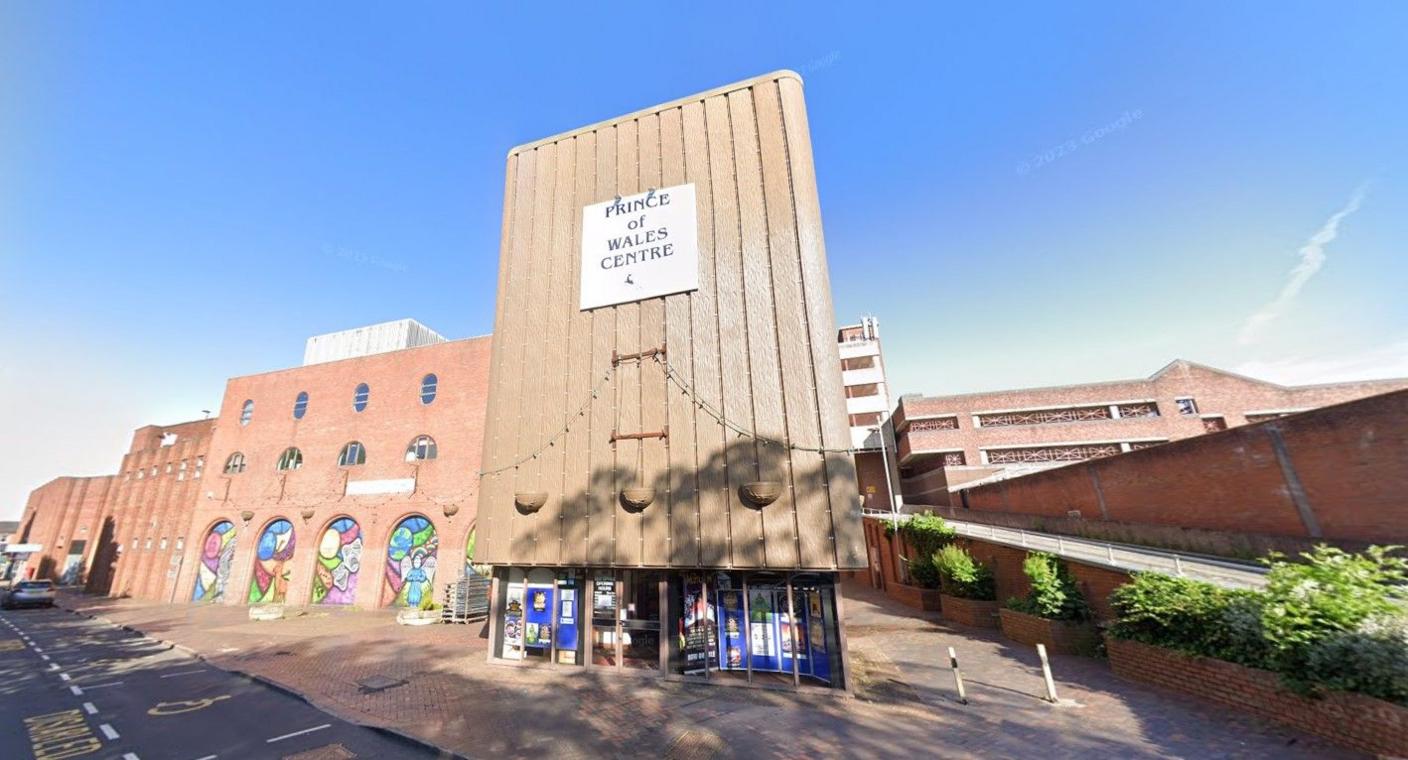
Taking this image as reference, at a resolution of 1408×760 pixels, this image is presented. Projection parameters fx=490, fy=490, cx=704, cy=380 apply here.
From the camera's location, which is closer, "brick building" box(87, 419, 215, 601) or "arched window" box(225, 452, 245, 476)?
→ "arched window" box(225, 452, 245, 476)

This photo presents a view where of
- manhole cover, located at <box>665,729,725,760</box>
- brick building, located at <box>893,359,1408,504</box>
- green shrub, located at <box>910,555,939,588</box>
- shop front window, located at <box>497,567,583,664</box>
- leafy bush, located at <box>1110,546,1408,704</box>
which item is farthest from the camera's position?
brick building, located at <box>893,359,1408,504</box>

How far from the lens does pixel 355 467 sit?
26.6 m

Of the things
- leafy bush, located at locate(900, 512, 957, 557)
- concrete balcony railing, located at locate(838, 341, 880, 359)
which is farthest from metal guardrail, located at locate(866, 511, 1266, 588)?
concrete balcony railing, located at locate(838, 341, 880, 359)

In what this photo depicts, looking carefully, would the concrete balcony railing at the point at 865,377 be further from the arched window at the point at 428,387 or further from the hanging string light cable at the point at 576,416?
the hanging string light cable at the point at 576,416

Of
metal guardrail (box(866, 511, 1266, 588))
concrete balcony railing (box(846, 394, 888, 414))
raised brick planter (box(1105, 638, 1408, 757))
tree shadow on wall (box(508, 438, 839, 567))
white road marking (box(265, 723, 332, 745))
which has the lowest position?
white road marking (box(265, 723, 332, 745))

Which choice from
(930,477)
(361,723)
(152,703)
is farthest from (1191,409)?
(152,703)

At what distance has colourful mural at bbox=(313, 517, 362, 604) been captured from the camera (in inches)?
993

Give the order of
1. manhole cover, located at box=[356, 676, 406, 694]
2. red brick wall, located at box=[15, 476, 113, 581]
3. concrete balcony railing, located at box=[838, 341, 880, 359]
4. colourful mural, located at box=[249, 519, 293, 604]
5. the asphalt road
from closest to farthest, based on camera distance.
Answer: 1. the asphalt road
2. manhole cover, located at box=[356, 676, 406, 694]
3. colourful mural, located at box=[249, 519, 293, 604]
4. red brick wall, located at box=[15, 476, 113, 581]
5. concrete balcony railing, located at box=[838, 341, 880, 359]

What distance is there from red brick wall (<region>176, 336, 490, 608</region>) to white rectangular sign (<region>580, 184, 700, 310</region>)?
13.2 m

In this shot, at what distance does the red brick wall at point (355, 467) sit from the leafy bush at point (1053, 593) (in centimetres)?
2280

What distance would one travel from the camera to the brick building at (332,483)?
80.5 ft

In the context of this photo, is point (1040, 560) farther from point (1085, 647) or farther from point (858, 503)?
point (858, 503)

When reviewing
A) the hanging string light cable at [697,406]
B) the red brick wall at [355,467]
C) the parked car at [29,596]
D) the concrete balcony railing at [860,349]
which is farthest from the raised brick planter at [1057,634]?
the parked car at [29,596]

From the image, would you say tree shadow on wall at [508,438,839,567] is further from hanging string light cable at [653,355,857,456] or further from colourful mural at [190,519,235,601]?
colourful mural at [190,519,235,601]
